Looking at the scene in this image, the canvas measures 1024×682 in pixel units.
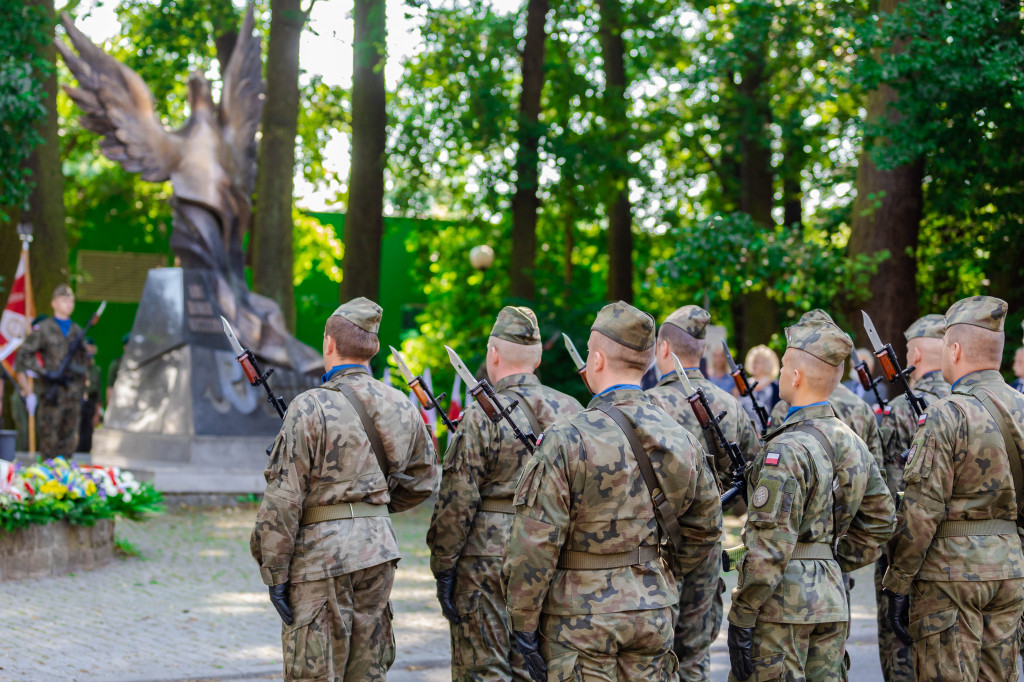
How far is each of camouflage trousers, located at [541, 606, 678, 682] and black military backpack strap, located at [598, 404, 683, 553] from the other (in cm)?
34

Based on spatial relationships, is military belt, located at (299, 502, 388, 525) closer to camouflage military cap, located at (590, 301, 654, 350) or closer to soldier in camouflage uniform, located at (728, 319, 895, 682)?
camouflage military cap, located at (590, 301, 654, 350)

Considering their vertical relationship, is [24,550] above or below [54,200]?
below

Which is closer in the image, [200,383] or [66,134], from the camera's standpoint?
[200,383]

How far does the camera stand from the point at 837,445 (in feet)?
15.4

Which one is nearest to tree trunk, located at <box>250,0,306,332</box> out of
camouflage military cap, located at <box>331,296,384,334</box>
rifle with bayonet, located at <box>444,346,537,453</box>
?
rifle with bayonet, located at <box>444,346,537,453</box>

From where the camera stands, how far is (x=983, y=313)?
543 centimetres

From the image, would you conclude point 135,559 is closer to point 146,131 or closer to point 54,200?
point 146,131

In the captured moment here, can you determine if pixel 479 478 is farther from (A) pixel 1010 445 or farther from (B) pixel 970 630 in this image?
(A) pixel 1010 445

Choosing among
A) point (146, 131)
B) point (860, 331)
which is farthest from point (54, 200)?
point (860, 331)

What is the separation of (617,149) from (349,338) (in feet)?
50.9

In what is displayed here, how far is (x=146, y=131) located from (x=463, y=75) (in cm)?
745

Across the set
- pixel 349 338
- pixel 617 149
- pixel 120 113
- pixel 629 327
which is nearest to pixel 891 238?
pixel 617 149

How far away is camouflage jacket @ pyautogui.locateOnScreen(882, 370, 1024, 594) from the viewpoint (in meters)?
5.19

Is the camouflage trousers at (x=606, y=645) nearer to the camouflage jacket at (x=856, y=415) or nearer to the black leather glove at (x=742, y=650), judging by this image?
the black leather glove at (x=742, y=650)
